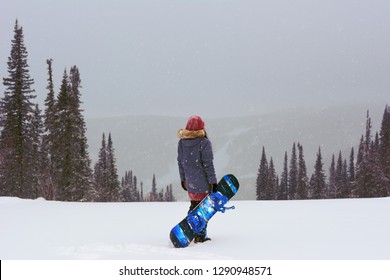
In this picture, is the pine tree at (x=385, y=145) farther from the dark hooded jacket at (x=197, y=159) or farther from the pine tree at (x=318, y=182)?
the dark hooded jacket at (x=197, y=159)

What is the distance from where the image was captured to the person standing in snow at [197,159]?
704 centimetres

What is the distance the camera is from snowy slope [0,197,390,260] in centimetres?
609

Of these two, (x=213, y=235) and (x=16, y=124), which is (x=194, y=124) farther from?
(x=16, y=124)

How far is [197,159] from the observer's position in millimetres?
7121

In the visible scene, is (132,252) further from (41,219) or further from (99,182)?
(99,182)

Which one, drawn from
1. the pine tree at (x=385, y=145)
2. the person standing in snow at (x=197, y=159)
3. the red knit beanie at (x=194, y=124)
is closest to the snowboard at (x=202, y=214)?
the person standing in snow at (x=197, y=159)

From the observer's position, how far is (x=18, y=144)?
37.4 m

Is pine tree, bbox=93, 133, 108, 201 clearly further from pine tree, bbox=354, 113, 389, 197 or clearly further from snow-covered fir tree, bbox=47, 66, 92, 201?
pine tree, bbox=354, 113, 389, 197

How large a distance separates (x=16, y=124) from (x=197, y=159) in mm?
34864

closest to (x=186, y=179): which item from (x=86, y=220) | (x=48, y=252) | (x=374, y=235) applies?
(x=48, y=252)

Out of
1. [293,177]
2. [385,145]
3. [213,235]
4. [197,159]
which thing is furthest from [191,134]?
[293,177]

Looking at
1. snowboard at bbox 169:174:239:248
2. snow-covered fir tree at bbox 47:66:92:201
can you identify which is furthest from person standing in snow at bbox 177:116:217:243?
snow-covered fir tree at bbox 47:66:92:201

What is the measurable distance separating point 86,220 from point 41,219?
1.29 meters

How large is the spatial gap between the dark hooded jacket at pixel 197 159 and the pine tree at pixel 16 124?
33575 millimetres
